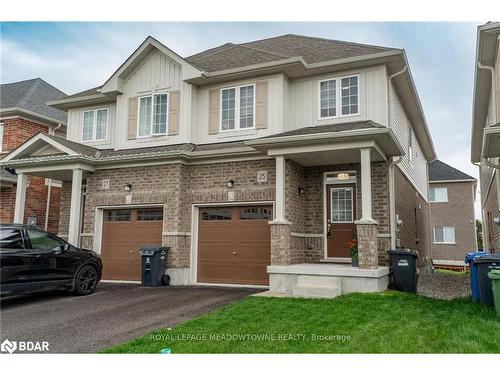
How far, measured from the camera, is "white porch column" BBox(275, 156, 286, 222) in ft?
34.6

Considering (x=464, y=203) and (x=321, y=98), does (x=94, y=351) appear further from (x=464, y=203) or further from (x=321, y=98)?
(x=464, y=203)

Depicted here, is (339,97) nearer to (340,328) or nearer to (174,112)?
(174,112)

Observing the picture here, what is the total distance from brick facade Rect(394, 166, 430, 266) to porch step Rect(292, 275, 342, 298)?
125 inches

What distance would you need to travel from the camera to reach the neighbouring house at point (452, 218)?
27.0 metres

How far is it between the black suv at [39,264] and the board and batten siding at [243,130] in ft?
15.7

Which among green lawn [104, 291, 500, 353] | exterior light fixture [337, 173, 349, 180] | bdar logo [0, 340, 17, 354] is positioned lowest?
bdar logo [0, 340, 17, 354]

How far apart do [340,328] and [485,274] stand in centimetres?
340

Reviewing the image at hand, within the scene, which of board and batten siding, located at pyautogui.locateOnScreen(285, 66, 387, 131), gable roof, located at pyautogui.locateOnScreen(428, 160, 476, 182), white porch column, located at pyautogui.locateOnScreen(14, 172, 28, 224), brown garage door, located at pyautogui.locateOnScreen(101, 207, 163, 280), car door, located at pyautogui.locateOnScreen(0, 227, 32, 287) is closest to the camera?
car door, located at pyautogui.locateOnScreen(0, 227, 32, 287)

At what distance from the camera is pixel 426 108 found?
52.2 feet

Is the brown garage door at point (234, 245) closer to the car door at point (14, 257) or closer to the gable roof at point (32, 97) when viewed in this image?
the car door at point (14, 257)

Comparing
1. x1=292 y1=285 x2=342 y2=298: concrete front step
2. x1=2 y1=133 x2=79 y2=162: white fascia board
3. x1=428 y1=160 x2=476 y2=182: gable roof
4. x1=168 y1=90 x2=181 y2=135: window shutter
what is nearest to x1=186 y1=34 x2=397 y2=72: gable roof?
x1=168 y1=90 x2=181 y2=135: window shutter

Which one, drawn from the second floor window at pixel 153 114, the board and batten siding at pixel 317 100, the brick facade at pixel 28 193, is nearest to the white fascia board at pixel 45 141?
the second floor window at pixel 153 114

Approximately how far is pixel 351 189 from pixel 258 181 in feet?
8.14

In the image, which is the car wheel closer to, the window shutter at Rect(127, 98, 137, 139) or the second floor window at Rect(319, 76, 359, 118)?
the window shutter at Rect(127, 98, 137, 139)
